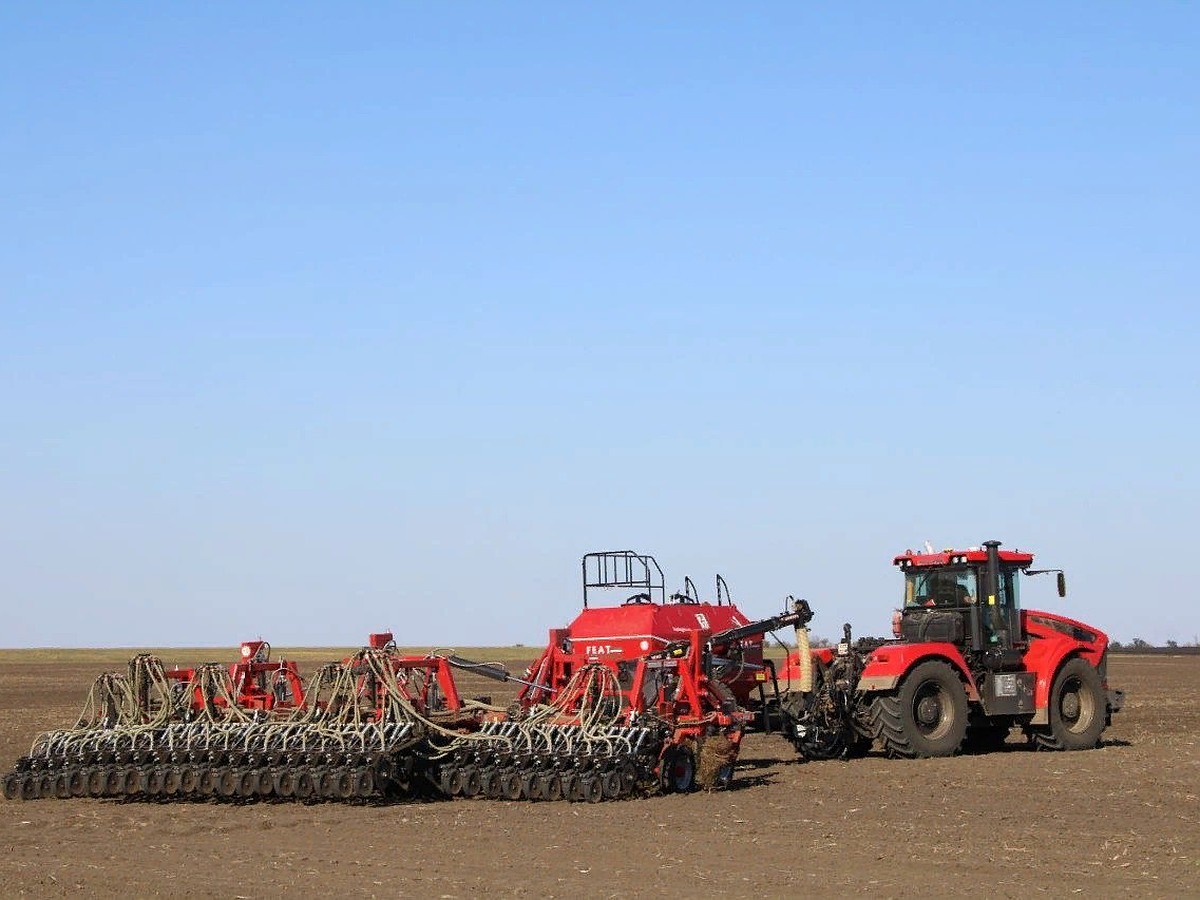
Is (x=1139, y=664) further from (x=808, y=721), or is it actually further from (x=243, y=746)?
(x=243, y=746)

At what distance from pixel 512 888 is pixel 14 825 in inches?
263

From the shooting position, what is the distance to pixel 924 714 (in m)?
21.0

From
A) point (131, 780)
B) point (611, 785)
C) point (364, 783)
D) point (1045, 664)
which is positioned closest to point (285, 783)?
point (364, 783)

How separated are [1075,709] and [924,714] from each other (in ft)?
9.09

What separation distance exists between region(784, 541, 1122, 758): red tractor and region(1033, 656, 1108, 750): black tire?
14 millimetres

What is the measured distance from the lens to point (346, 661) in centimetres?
1883

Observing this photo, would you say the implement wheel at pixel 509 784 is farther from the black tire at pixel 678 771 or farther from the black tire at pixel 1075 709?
the black tire at pixel 1075 709

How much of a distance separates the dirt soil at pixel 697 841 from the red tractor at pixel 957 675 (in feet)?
3.30

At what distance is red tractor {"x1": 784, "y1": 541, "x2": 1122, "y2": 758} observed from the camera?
20.8 m

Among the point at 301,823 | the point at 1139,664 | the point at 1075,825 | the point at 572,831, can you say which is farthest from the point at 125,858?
the point at 1139,664

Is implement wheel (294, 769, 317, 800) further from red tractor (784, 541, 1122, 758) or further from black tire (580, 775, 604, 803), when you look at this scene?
red tractor (784, 541, 1122, 758)

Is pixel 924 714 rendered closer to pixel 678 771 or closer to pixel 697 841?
pixel 678 771

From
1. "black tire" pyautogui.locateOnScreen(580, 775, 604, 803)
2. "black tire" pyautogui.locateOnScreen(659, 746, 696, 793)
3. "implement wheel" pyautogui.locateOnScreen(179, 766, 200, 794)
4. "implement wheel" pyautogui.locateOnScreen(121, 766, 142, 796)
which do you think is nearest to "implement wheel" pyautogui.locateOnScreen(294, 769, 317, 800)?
"implement wheel" pyautogui.locateOnScreen(179, 766, 200, 794)

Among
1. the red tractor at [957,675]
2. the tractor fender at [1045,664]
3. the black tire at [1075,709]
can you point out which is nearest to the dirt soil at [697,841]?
the red tractor at [957,675]
